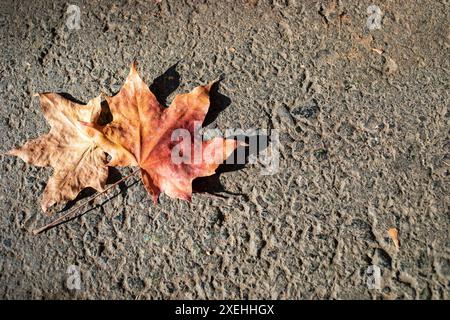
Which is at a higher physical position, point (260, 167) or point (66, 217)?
point (260, 167)

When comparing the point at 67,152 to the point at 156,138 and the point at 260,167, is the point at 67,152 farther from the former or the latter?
the point at 260,167

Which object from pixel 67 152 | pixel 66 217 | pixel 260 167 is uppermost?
pixel 67 152

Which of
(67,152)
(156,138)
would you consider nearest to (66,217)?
(67,152)

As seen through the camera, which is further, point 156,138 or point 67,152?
point 67,152

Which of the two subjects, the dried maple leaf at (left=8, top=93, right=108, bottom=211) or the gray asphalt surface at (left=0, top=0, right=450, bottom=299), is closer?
the gray asphalt surface at (left=0, top=0, right=450, bottom=299)

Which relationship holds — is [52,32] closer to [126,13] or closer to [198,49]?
[126,13]
